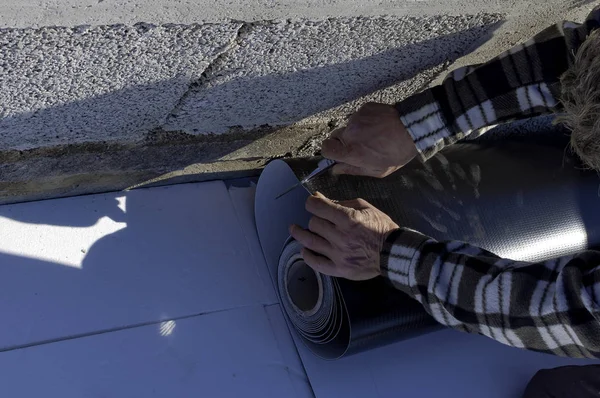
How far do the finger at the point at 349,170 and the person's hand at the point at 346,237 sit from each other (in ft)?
0.37

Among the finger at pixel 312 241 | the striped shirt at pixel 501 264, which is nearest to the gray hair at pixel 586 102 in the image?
the striped shirt at pixel 501 264

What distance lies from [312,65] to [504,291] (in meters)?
0.81

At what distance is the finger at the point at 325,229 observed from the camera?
5.11ft

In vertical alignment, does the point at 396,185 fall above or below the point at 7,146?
below

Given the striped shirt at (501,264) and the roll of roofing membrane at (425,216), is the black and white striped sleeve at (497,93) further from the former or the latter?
the roll of roofing membrane at (425,216)

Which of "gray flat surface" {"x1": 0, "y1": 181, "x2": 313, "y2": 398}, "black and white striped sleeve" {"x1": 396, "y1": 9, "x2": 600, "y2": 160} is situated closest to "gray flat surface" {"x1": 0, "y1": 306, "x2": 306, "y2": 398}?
"gray flat surface" {"x1": 0, "y1": 181, "x2": 313, "y2": 398}

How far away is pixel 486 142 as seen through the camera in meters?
2.07

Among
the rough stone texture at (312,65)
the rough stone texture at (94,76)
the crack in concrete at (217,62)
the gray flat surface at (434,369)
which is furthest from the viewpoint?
the gray flat surface at (434,369)

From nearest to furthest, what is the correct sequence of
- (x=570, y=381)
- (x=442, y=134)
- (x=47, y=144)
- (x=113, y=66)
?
1. (x=113, y=66)
2. (x=442, y=134)
3. (x=47, y=144)
4. (x=570, y=381)

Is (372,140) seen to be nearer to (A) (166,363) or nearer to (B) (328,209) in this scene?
(B) (328,209)

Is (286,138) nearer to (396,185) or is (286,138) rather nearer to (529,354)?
(396,185)

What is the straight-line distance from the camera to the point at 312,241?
5.29 ft

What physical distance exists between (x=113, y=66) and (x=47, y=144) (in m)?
0.47

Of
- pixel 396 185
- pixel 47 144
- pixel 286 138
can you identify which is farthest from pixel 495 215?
pixel 47 144
